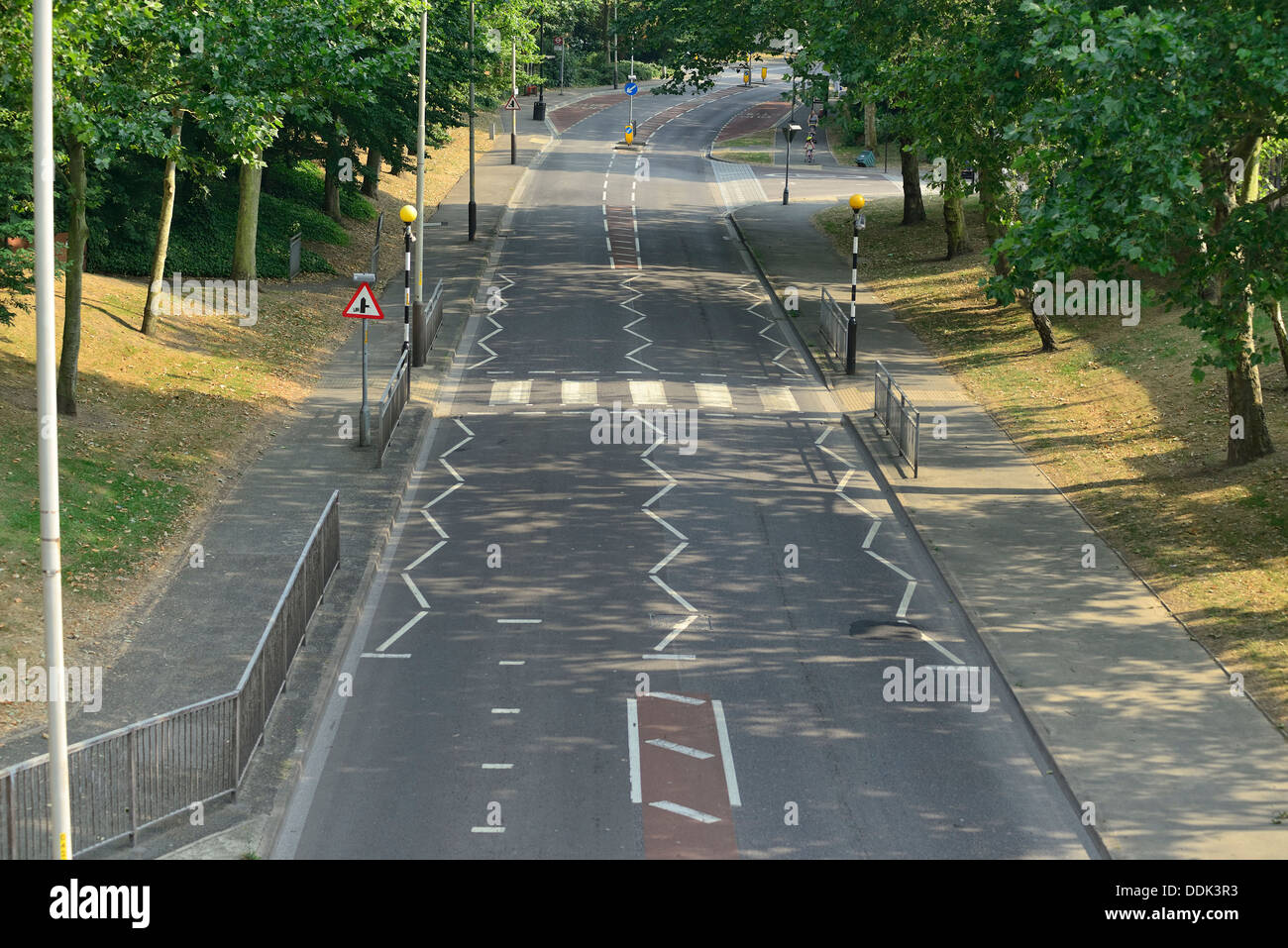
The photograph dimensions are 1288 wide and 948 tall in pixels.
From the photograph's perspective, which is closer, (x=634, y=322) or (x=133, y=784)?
(x=133, y=784)

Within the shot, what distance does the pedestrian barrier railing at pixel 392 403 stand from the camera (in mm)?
22531

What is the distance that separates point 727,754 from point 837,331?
18481 millimetres

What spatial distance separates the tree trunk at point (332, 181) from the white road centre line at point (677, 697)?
26.6 meters

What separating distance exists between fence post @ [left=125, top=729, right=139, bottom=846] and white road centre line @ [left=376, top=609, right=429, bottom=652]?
4.77m

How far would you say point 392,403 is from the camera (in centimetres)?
2414

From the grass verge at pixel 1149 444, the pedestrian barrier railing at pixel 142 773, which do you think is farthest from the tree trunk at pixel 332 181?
the pedestrian barrier railing at pixel 142 773

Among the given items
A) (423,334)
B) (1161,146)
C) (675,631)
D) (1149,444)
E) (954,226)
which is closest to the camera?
(1161,146)

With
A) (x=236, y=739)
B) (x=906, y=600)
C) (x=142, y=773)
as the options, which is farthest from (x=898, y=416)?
(x=142, y=773)

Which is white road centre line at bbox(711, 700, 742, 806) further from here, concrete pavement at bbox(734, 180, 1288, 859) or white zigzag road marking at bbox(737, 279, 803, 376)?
white zigzag road marking at bbox(737, 279, 803, 376)

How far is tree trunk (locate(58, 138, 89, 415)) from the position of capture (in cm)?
2116

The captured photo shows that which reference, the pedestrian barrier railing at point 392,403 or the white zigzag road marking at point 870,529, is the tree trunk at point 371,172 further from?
the white zigzag road marking at point 870,529

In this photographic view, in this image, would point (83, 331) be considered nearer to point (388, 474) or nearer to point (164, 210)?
point (164, 210)

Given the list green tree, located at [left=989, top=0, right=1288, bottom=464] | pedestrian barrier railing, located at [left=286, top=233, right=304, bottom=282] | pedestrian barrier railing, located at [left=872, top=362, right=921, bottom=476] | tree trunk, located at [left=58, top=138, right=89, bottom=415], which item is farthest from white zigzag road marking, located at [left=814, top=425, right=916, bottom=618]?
pedestrian barrier railing, located at [left=286, top=233, right=304, bottom=282]

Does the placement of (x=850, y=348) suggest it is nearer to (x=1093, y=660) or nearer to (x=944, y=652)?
(x=944, y=652)
